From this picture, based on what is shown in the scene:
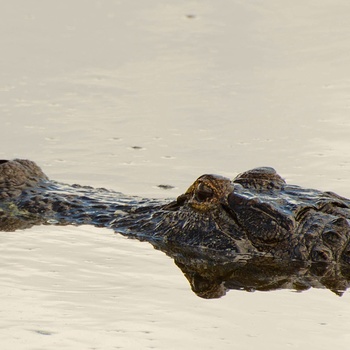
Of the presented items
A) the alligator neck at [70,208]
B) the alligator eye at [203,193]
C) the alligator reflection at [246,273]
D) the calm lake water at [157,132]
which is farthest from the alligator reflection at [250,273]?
the alligator neck at [70,208]

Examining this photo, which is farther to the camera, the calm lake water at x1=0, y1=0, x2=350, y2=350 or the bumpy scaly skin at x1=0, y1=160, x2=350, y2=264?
the bumpy scaly skin at x1=0, y1=160, x2=350, y2=264

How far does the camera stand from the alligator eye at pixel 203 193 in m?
9.96

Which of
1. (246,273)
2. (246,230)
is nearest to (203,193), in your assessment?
(246,230)

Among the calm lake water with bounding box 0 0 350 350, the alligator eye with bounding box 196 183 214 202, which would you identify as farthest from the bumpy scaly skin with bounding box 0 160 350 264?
the calm lake water with bounding box 0 0 350 350

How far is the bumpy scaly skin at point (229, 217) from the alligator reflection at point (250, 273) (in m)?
0.09

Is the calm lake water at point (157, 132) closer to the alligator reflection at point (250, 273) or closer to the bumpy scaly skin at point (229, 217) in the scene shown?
the alligator reflection at point (250, 273)

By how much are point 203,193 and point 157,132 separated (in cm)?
419

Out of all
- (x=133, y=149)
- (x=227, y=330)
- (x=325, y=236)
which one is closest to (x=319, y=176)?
(x=133, y=149)

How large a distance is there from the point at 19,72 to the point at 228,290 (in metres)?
8.12

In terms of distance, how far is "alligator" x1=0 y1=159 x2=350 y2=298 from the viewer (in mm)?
9562

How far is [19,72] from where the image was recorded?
16.6 metres

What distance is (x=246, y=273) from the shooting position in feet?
31.4

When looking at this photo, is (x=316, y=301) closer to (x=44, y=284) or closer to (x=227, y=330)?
(x=227, y=330)

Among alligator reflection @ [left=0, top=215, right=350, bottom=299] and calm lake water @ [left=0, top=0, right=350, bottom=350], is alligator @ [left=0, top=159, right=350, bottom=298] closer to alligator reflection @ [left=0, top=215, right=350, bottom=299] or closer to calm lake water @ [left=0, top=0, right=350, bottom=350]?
alligator reflection @ [left=0, top=215, right=350, bottom=299]
